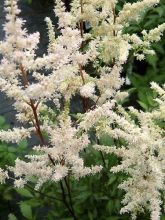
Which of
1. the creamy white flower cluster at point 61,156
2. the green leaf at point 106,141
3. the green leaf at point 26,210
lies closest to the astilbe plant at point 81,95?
the creamy white flower cluster at point 61,156

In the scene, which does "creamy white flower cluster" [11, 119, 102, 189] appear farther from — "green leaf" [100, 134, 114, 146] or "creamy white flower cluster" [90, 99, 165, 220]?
"green leaf" [100, 134, 114, 146]

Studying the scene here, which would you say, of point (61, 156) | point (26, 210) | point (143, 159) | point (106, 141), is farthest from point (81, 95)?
point (26, 210)

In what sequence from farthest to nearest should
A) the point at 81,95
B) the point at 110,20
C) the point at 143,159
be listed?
the point at 110,20
the point at 81,95
the point at 143,159

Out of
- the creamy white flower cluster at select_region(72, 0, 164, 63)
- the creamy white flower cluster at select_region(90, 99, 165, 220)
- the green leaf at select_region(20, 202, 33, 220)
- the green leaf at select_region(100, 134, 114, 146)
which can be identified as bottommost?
the creamy white flower cluster at select_region(90, 99, 165, 220)

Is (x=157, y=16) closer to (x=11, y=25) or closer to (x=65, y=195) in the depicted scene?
(x=65, y=195)

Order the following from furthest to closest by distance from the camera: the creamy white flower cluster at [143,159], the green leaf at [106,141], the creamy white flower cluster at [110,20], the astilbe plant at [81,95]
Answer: the green leaf at [106,141] → the creamy white flower cluster at [110,20] → the creamy white flower cluster at [143,159] → the astilbe plant at [81,95]

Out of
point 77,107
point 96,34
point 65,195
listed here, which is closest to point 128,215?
point 65,195

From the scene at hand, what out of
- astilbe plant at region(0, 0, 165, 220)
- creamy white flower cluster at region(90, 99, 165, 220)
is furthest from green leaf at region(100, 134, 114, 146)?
creamy white flower cluster at region(90, 99, 165, 220)

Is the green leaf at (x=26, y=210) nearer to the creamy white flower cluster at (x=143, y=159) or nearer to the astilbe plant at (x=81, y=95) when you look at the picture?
the astilbe plant at (x=81, y=95)

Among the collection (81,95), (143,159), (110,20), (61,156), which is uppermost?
(110,20)

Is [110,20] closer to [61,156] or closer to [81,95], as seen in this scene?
[81,95]

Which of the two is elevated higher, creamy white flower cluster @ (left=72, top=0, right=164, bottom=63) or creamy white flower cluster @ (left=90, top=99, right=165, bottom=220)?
creamy white flower cluster @ (left=72, top=0, right=164, bottom=63)
